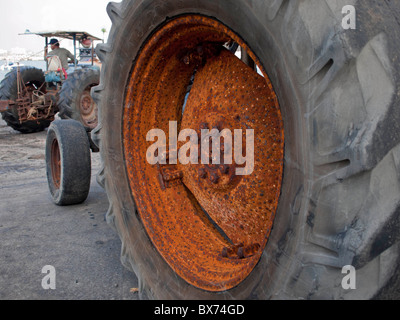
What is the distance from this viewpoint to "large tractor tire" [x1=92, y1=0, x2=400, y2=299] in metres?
0.86

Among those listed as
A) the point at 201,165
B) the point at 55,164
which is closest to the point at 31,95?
the point at 55,164

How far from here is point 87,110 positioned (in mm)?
7410

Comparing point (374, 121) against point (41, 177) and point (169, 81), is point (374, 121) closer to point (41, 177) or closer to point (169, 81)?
point (169, 81)

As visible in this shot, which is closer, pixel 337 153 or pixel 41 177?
pixel 337 153

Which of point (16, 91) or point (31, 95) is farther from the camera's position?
point (31, 95)

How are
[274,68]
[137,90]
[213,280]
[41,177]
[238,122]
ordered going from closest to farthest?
1. [274,68]
2. [213,280]
3. [238,122]
4. [137,90]
5. [41,177]

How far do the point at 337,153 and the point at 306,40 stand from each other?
0.92 feet

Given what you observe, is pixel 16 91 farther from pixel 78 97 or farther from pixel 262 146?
pixel 262 146

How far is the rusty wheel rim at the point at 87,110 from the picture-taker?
23.7ft

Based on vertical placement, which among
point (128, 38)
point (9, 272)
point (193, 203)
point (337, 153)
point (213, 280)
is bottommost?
point (9, 272)

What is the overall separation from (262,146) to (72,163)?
2.05 metres

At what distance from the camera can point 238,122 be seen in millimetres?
1557

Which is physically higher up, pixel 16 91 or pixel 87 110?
pixel 16 91

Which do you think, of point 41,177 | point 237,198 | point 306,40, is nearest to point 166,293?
point 237,198
